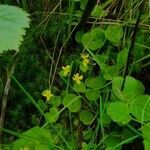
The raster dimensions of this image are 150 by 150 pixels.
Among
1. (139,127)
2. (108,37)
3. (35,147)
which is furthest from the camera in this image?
(108,37)

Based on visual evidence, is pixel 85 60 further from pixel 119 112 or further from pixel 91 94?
pixel 119 112

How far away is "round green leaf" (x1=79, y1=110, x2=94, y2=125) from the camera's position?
1847mm

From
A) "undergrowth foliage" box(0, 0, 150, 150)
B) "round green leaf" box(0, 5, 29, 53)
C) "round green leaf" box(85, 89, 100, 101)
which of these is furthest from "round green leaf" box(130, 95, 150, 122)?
"round green leaf" box(0, 5, 29, 53)

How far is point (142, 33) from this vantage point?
1.99m

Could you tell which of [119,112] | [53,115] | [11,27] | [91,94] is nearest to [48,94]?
[53,115]

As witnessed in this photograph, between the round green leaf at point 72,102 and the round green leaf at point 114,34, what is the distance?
340 millimetres

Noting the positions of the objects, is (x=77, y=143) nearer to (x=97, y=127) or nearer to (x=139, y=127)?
(x=97, y=127)

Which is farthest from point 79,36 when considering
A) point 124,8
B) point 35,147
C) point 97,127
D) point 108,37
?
point 35,147

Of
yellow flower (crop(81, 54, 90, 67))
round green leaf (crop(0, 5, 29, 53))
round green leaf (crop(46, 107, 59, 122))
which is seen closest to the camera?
round green leaf (crop(0, 5, 29, 53))

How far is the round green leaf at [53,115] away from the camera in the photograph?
1799 millimetres

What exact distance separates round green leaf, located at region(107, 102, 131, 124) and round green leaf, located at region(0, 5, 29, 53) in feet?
2.82

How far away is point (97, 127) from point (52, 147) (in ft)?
0.73

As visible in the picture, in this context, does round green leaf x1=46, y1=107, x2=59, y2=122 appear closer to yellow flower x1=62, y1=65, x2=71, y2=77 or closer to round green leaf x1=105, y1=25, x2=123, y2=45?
yellow flower x1=62, y1=65, x2=71, y2=77

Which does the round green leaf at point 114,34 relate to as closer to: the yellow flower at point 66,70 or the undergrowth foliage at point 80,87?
the undergrowth foliage at point 80,87
